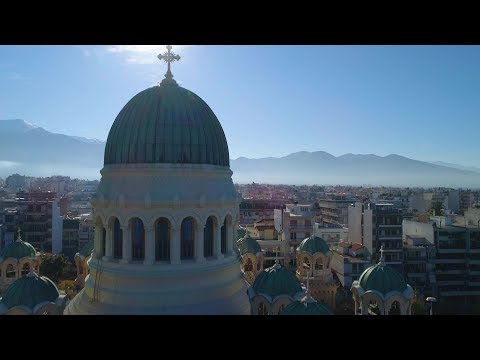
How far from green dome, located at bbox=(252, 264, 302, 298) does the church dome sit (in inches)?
88.1

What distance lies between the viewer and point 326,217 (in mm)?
81125

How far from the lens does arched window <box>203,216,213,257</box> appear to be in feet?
42.2

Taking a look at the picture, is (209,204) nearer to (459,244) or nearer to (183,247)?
(183,247)

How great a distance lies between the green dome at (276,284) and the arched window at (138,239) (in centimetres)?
466

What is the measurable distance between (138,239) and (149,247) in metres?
0.51

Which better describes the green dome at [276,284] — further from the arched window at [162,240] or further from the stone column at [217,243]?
the arched window at [162,240]

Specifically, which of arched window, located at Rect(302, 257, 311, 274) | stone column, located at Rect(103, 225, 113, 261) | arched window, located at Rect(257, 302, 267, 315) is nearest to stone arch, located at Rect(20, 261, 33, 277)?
stone column, located at Rect(103, 225, 113, 261)

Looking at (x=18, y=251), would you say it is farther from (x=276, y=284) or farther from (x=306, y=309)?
(x=306, y=309)

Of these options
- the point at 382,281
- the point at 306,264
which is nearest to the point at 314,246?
the point at 306,264

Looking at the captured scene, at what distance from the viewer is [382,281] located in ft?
47.2
